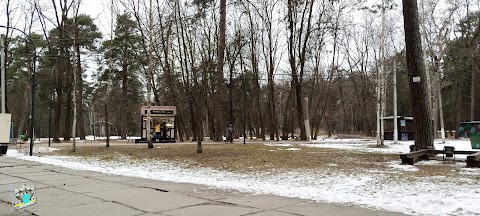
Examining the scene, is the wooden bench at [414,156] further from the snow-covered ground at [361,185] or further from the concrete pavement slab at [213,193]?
the concrete pavement slab at [213,193]

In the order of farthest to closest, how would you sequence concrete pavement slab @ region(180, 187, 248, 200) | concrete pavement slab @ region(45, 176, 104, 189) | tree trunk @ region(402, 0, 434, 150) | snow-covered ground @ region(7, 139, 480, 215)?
tree trunk @ region(402, 0, 434, 150)
concrete pavement slab @ region(45, 176, 104, 189)
concrete pavement slab @ region(180, 187, 248, 200)
snow-covered ground @ region(7, 139, 480, 215)

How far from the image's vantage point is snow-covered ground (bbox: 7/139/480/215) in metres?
6.68

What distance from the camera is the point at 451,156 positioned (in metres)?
14.9

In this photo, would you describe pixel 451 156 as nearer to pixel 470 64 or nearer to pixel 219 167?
pixel 219 167

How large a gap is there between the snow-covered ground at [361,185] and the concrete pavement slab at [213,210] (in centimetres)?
168

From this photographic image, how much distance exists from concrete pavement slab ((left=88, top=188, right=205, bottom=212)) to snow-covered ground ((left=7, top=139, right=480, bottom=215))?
1.64 meters

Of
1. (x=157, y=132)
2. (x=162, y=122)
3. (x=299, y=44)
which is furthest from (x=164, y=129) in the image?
(x=299, y=44)

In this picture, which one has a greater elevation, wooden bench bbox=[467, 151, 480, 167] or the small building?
the small building

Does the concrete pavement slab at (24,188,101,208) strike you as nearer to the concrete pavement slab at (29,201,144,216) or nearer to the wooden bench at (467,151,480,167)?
the concrete pavement slab at (29,201,144,216)

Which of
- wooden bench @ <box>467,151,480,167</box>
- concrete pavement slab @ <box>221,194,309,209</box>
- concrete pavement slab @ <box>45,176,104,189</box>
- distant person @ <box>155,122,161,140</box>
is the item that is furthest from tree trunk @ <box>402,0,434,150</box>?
distant person @ <box>155,122,161,140</box>

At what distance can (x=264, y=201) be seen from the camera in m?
7.28

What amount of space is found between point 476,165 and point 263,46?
2995 cm

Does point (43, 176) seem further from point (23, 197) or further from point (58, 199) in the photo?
point (23, 197)

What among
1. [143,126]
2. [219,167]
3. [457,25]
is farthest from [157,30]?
[457,25]
